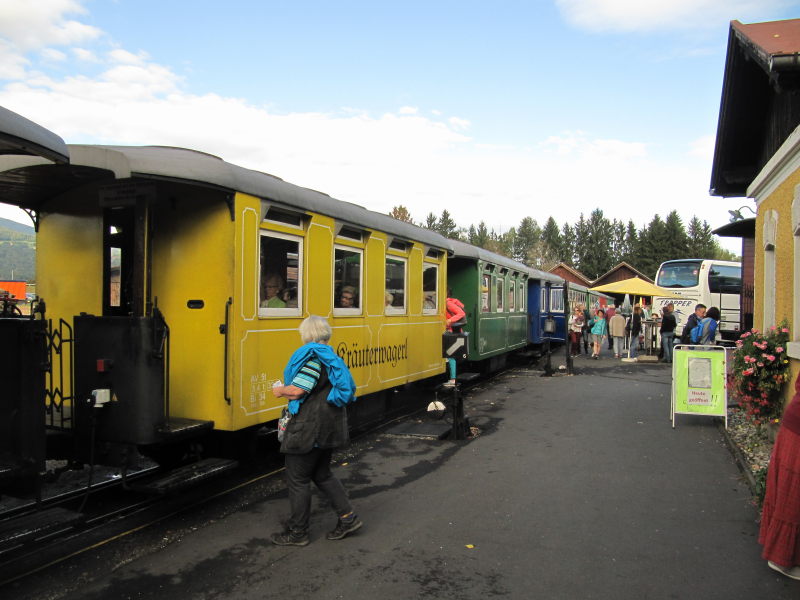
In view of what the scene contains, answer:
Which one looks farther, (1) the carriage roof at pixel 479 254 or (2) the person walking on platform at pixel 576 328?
(2) the person walking on platform at pixel 576 328

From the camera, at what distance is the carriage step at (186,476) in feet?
16.0

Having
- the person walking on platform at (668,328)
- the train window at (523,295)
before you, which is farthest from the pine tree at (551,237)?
the train window at (523,295)

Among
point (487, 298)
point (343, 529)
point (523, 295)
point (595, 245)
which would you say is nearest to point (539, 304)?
point (523, 295)

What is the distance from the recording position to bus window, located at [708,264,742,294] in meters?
23.9

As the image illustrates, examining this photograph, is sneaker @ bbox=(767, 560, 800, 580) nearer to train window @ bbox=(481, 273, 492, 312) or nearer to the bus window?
train window @ bbox=(481, 273, 492, 312)

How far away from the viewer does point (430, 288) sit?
1066 cm

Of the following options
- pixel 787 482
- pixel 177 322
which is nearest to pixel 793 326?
pixel 787 482

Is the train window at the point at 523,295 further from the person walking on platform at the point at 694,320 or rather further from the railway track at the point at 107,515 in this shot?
the railway track at the point at 107,515

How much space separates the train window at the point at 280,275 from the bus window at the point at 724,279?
21.6m

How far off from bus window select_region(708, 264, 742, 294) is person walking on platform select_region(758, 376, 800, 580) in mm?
21860

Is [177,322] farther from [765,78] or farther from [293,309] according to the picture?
[765,78]

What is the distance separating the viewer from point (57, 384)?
20.4ft

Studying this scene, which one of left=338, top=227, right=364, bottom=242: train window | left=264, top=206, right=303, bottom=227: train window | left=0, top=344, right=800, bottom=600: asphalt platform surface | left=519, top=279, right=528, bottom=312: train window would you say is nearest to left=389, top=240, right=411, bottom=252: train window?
left=338, top=227, right=364, bottom=242: train window

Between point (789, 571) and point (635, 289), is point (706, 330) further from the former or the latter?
point (789, 571)
